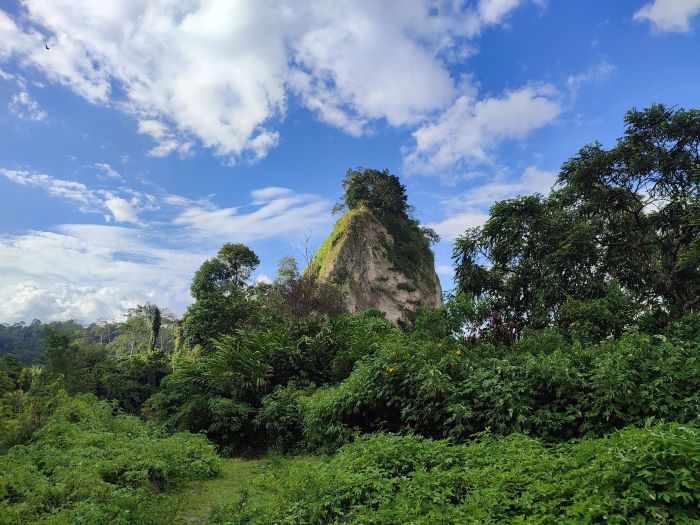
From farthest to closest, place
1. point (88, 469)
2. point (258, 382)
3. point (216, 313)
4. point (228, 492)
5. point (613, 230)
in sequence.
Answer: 1. point (216, 313)
2. point (613, 230)
3. point (258, 382)
4. point (228, 492)
5. point (88, 469)

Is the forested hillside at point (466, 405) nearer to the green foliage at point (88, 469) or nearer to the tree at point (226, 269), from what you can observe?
the green foliage at point (88, 469)

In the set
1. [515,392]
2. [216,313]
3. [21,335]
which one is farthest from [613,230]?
[21,335]

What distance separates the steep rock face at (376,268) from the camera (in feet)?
113

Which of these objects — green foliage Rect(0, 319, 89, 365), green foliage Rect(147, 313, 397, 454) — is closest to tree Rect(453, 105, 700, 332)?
green foliage Rect(147, 313, 397, 454)

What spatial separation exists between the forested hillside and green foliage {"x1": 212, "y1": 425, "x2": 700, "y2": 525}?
0.07ft

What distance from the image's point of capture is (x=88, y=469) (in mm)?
5199

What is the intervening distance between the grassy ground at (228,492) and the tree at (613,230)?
26.2 feet

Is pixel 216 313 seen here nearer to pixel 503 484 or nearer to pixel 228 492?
pixel 228 492

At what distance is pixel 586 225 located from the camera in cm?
1284

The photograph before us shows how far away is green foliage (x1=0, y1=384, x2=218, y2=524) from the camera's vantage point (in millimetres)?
4285

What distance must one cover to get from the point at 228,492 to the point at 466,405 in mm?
3649

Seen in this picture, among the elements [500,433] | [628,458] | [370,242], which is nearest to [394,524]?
[628,458]

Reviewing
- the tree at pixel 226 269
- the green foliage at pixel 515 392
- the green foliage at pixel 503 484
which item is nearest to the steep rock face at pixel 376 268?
the tree at pixel 226 269

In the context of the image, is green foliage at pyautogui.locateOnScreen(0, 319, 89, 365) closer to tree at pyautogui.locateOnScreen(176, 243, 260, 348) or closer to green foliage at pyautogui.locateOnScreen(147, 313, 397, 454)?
tree at pyautogui.locateOnScreen(176, 243, 260, 348)
